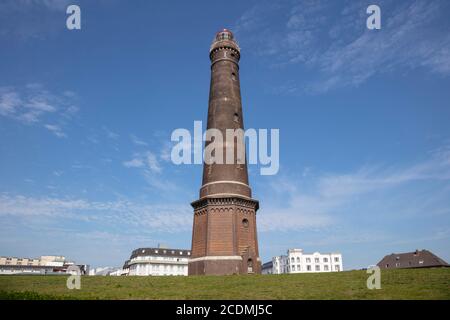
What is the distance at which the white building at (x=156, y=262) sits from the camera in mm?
90688

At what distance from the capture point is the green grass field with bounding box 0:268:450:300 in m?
16.9

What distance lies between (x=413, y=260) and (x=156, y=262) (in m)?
57.1

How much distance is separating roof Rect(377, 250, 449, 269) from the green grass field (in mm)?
53807

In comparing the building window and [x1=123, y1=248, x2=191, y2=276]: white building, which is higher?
[x1=123, y1=248, x2=191, y2=276]: white building

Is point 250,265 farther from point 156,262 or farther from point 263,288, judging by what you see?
point 156,262

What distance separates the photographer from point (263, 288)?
19.9 metres

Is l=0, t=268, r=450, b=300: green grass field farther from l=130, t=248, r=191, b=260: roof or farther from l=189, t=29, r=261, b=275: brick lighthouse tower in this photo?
l=130, t=248, r=191, b=260: roof

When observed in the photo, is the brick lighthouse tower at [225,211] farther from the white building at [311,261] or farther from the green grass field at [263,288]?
the white building at [311,261]

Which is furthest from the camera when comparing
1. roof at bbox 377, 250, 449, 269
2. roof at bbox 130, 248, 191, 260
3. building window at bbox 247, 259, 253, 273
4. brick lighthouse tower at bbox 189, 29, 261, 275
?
roof at bbox 130, 248, 191, 260

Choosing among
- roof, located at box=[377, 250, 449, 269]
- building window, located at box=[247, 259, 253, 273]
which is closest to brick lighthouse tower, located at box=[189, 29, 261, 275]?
building window, located at box=[247, 259, 253, 273]

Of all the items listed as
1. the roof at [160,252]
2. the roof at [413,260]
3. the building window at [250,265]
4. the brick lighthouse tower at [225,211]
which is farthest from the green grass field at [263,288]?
the roof at [160,252]
